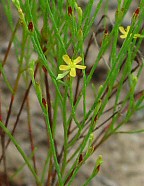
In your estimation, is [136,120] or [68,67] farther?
[136,120]

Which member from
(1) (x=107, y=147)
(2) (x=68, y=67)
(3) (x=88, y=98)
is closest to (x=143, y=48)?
(3) (x=88, y=98)

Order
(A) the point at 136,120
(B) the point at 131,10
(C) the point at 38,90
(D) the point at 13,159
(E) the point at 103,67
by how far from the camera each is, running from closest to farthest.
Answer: (C) the point at 38,90 → (D) the point at 13,159 → (A) the point at 136,120 → (E) the point at 103,67 → (B) the point at 131,10

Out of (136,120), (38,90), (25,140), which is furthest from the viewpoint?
(136,120)

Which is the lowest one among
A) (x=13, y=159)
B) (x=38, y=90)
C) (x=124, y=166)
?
(x=124, y=166)

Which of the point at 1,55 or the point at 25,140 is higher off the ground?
the point at 1,55

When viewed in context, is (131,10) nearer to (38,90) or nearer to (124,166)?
(124,166)

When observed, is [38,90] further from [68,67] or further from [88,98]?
[88,98]

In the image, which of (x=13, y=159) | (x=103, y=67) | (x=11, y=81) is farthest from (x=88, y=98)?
(x=13, y=159)

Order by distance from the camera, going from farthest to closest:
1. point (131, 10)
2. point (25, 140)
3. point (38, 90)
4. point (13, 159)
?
point (131, 10) → point (25, 140) → point (13, 159) → point (38, 90)

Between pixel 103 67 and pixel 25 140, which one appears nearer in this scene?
pixel 25 140
